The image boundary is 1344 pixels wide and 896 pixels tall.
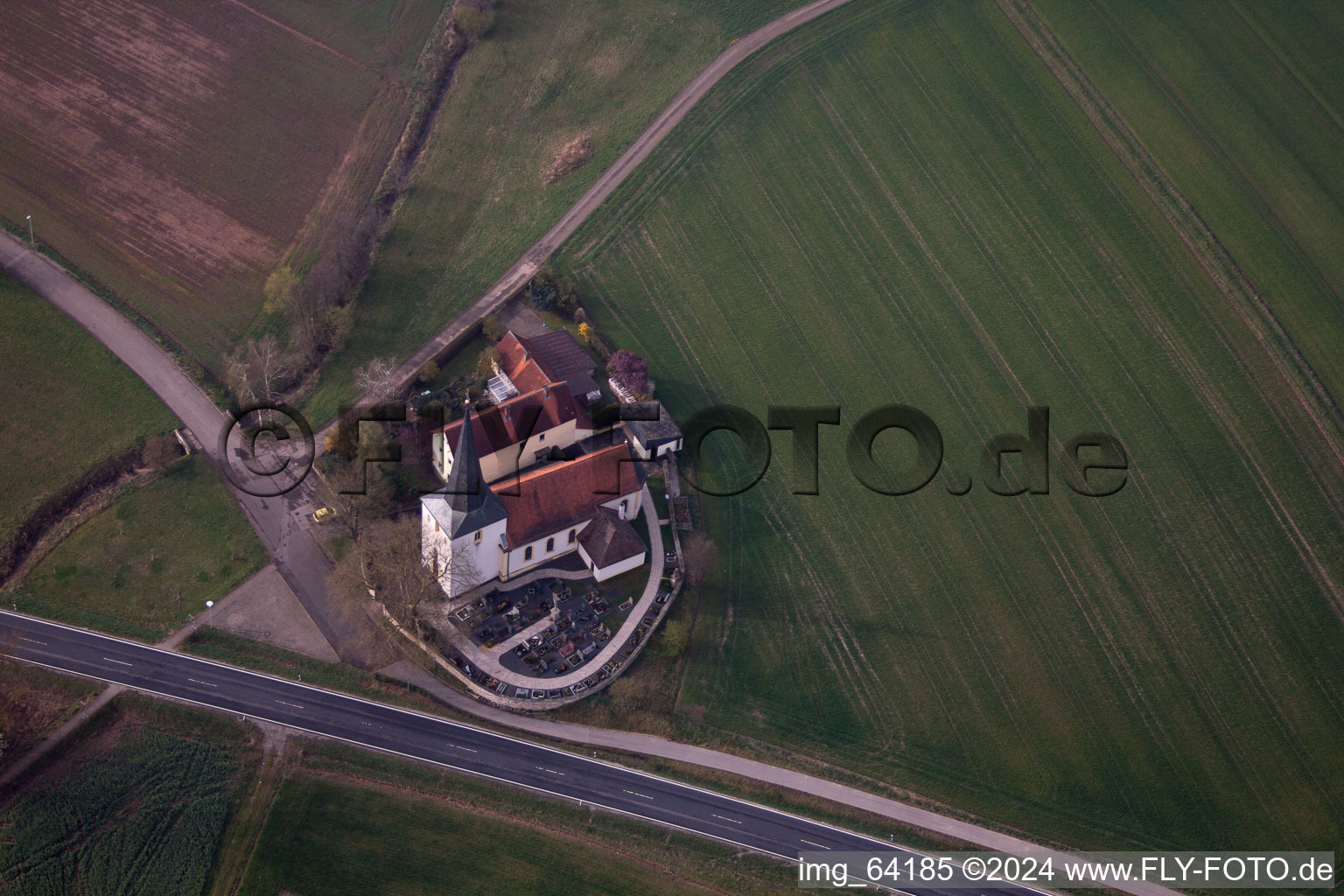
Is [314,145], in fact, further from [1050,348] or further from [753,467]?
[1050,348]

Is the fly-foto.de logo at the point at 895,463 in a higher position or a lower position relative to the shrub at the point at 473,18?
lower

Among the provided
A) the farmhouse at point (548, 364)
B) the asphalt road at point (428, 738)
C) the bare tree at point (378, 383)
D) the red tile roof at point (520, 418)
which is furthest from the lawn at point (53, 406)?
the farmhouse at point (548, 364)

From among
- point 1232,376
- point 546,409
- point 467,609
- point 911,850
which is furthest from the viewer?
point 1232,376

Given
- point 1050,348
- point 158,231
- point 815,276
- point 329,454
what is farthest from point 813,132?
point 158,231

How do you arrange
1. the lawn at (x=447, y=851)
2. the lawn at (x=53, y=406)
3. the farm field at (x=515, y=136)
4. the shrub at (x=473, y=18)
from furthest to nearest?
the shrub at (x=473, y=18) < the farm field at (x=515, y=136) < the lawn at (x=53, y=406) < the lawn at (x=447, y=851)

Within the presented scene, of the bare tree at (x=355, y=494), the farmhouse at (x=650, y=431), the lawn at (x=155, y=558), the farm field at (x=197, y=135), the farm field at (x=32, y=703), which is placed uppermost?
the farm field at (x=197, y=135)

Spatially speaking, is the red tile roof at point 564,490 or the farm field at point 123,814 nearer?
the farm field at point 123,814

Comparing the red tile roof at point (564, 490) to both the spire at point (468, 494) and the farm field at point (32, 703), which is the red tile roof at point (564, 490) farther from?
the farm field at point (32, 703)
